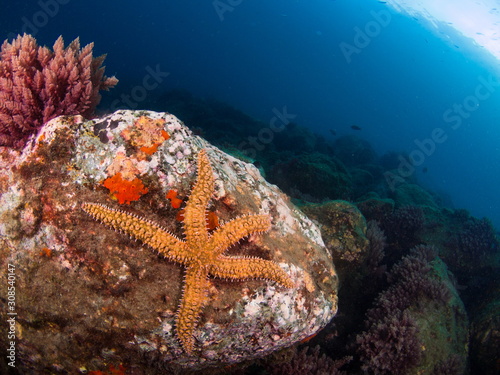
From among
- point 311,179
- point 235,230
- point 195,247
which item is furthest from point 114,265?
point 311,179

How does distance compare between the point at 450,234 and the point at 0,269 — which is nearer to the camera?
the point at 0,269

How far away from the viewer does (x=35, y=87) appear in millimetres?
3621

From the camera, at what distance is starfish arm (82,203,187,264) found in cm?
251

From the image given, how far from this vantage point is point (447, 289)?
19.9 ft

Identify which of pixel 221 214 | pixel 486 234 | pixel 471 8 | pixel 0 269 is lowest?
pixel 0 269

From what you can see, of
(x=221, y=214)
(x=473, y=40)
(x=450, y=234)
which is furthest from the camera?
(x=473, y=40)

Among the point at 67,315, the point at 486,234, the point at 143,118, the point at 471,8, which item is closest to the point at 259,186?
the point at 143,118

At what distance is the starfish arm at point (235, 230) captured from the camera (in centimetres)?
272

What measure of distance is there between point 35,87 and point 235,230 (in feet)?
11.0

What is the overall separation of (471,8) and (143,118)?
64.4m

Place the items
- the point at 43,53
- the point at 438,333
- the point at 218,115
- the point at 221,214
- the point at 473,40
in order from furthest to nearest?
the point at 473,40, the point at 218,115, the point at 438,333, the point at 43,53, the point at 221,214

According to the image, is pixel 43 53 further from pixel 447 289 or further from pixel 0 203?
pixel 447 289

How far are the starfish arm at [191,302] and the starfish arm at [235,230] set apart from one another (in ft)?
0.96

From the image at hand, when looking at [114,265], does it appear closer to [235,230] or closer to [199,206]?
[199,206]
